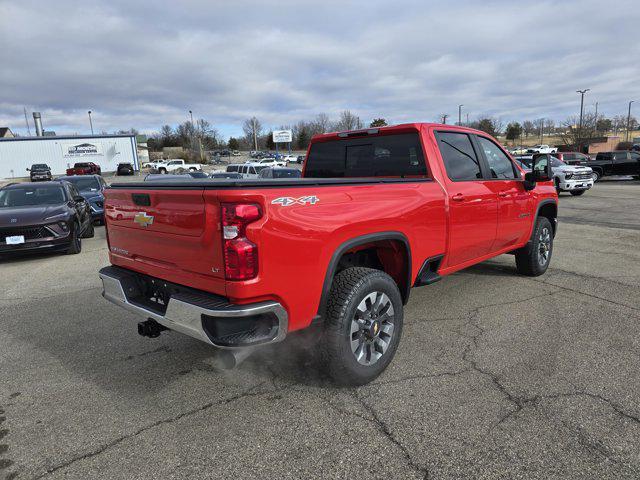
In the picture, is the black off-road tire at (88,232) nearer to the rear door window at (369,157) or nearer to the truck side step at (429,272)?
the rear door window at (369,157)

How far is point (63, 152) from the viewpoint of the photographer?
175 feet

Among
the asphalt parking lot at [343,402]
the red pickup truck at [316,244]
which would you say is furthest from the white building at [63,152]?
the red pickup truck at [316,244]

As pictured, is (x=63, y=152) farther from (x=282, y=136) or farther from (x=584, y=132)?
(x=584, y=132)

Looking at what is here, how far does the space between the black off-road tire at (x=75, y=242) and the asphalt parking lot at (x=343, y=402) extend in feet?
12.2

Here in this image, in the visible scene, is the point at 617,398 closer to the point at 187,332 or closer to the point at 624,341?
the point at 624,341

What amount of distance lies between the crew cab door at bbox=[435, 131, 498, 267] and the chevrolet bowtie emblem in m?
2.57

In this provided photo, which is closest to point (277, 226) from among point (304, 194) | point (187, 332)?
point (304, 194)

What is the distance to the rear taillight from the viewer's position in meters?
2.53

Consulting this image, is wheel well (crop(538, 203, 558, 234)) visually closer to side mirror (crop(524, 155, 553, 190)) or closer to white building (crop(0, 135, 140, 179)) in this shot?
side mirror (crop(524, 155, 553, 190))

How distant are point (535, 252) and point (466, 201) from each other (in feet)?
7.51

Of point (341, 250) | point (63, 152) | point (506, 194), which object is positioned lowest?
point (341, 250)

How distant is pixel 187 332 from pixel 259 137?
121654mm

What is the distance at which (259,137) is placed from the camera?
394 ft

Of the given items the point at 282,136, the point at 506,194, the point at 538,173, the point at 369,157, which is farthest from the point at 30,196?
the point at 282,136
